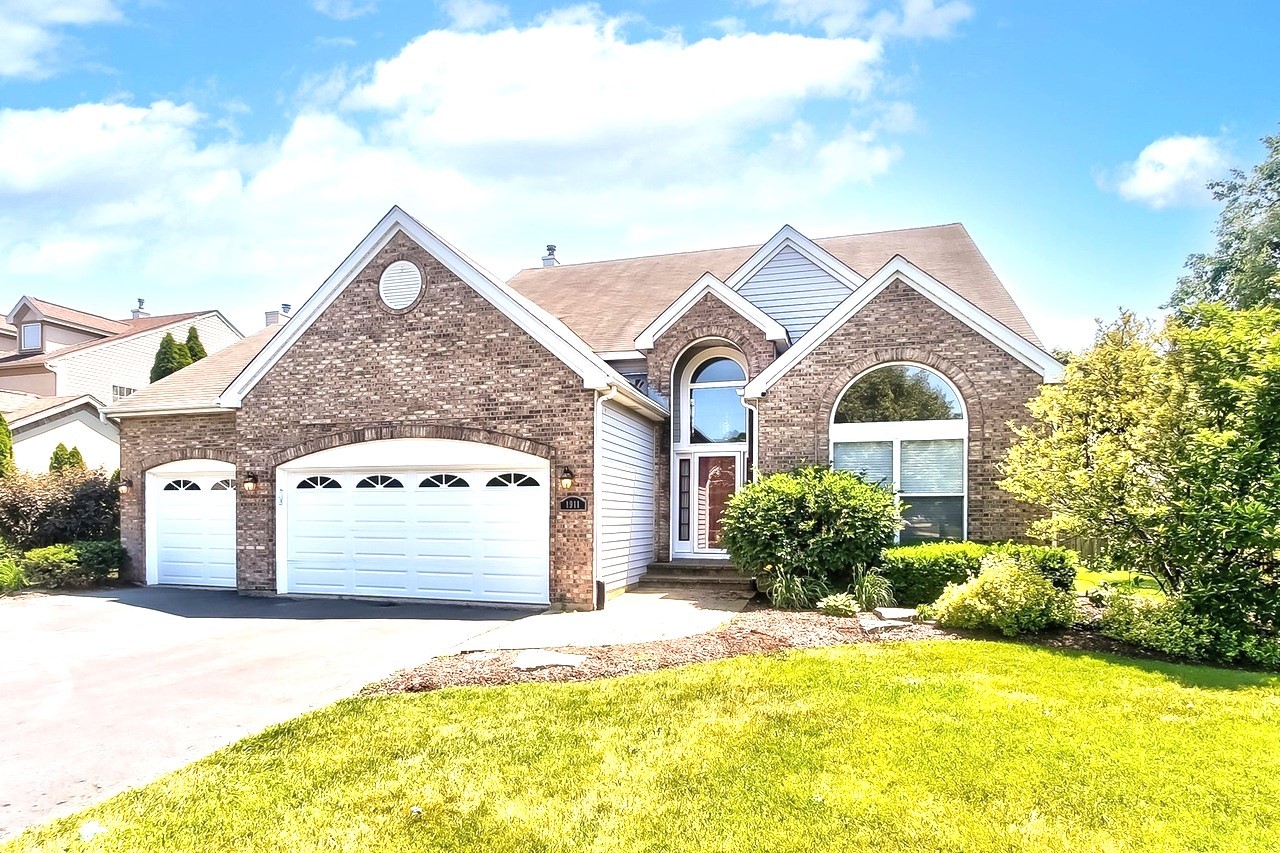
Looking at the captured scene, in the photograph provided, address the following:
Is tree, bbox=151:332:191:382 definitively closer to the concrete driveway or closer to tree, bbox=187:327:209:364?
tree, bbox=187:327:209:364

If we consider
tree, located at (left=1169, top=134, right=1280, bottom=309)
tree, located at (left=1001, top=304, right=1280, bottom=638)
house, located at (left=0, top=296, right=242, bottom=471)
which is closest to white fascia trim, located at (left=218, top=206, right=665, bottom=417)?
tree, located at (left=1001, top=304, right=1280, bottom=638)

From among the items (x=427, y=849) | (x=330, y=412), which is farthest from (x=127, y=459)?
(x=427, y=849)

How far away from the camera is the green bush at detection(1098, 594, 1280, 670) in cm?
748

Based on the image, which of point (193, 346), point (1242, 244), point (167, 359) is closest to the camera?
point (1242, 244)

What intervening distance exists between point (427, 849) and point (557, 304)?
653 inches

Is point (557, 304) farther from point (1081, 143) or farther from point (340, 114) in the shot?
point (1081, 143)

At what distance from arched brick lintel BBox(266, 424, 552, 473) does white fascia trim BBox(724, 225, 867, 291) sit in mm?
6125

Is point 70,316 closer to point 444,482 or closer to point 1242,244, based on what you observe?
point 444,482

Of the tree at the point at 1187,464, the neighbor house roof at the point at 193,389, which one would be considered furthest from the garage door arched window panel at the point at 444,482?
the tree at the point at 1187,464

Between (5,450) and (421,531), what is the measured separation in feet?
46.5

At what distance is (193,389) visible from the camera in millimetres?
15812

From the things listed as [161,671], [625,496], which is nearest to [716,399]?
[625,496]

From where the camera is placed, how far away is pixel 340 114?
11.7m

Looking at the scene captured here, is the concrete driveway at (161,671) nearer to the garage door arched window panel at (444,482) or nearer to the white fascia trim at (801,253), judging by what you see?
the garage door arched window panel at (444,482)
